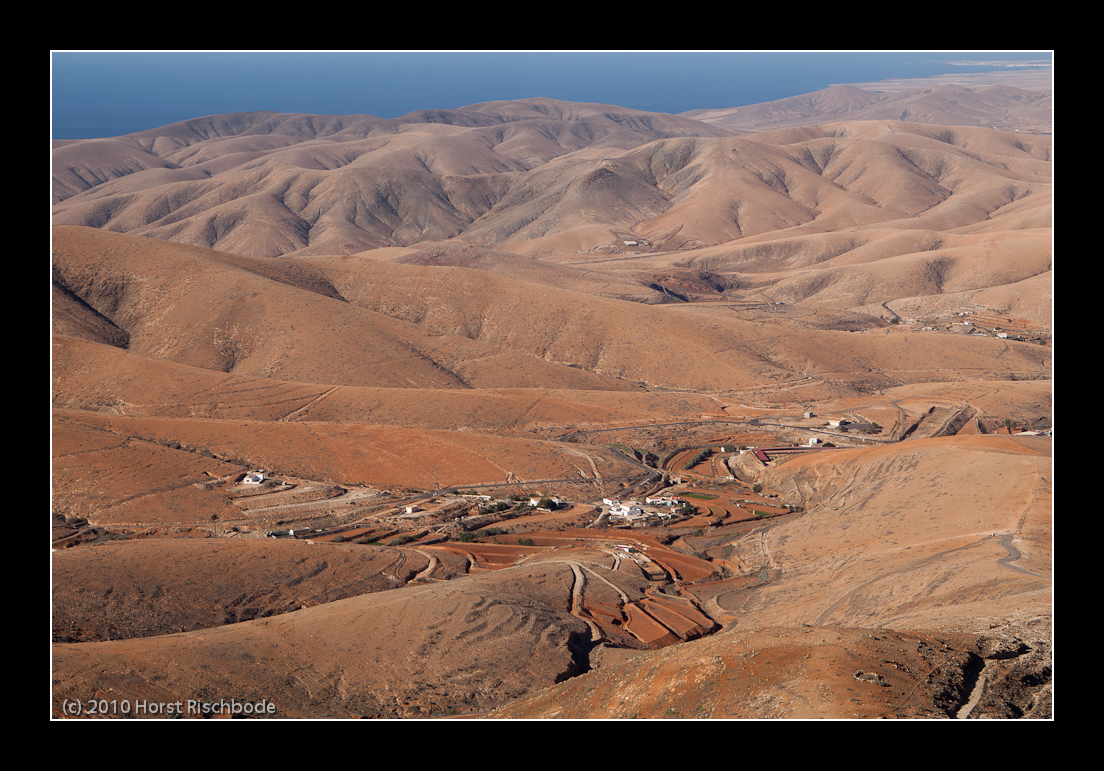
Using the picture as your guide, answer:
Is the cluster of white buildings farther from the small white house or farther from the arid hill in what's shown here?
the arid hill

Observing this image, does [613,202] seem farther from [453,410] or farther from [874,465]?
[874,465]

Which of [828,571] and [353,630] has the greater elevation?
[353,630]

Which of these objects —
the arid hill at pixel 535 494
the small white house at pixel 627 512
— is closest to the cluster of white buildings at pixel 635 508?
the small white house at pixel 627 512

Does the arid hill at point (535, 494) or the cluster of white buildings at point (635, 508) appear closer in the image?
the arid hill at point (535, 494)

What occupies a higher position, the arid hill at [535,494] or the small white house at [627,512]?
the arid hill at [535,494]

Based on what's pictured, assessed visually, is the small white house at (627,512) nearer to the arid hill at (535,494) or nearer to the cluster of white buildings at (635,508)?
the cluster of white buildings at (635,508)

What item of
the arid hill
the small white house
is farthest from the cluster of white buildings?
the arid hill

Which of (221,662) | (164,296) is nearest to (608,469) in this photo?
(221,662)

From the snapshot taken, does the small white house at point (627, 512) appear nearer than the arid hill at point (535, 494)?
No
